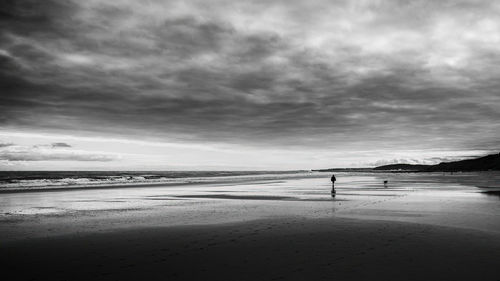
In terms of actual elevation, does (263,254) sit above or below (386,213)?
below

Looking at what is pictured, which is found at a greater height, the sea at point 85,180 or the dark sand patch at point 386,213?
the sea at point 85,180

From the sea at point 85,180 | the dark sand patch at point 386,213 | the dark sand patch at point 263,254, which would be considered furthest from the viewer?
the sea at point 85,180

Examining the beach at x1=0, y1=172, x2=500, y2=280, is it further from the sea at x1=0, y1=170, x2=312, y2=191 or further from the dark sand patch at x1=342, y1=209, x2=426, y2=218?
the sea at x1=0, y1=170, x2=312, y2=191

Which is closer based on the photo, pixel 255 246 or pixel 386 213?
pixel 255 246

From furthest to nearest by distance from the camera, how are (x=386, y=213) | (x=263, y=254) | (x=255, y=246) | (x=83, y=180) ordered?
(x=83, y=180)
(x=386, y=213)
(x=255, y=246)
(x=263, y=254)

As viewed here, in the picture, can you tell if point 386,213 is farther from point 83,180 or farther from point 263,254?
point 83,180

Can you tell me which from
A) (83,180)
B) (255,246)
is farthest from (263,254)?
(83,180)

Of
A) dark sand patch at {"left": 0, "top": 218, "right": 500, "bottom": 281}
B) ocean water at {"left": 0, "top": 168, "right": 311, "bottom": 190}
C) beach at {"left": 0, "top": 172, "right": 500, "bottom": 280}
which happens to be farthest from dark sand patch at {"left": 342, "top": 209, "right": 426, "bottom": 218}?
ocean water at {"left": 0, "top": 168, "right": 311, "bottom": 190}

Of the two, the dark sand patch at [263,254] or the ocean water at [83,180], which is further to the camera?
the ocean water at [83,180]

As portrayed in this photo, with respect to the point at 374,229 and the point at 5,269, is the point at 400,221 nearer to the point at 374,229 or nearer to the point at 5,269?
the point at 374,229

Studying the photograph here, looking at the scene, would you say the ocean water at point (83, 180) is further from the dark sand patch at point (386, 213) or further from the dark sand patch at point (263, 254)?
the dark sand patch at point (386, 213)

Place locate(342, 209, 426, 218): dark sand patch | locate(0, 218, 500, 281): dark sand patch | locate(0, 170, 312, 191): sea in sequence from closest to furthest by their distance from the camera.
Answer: locate(0, 218, 500, 281): dark sand patch < locate(342, 209, 426, 218): dark sand patch < locate(0, 170, 312, 191): sea

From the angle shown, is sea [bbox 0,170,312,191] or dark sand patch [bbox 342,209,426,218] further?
sea [bbox 0,170,312,191]

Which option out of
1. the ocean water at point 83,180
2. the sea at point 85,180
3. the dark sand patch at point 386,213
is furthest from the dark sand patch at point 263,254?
the ocean water at point 83,180
